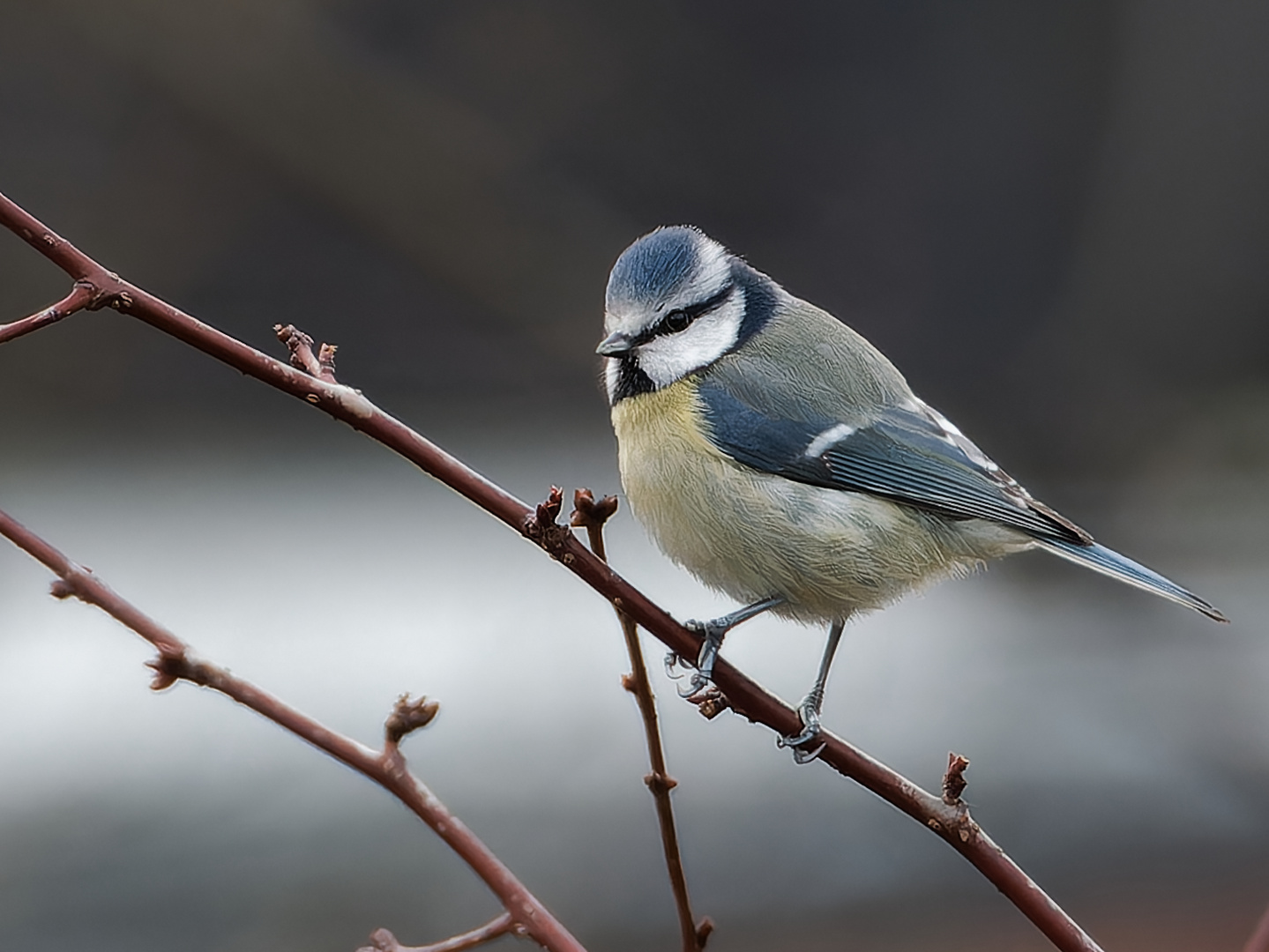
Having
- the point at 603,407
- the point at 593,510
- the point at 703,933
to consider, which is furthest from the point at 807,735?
the point at 603,407

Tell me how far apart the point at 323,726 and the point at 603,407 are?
2112 mm

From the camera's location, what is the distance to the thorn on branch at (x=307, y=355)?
84cm

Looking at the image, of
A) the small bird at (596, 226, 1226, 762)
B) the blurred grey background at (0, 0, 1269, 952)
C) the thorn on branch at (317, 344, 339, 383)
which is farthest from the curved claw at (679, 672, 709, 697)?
the blurred grey background at (0, 0, 1269, 952)

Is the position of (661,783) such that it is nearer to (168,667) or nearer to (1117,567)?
(168,667)

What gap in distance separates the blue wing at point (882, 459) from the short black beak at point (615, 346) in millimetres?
106

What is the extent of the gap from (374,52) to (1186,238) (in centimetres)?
174

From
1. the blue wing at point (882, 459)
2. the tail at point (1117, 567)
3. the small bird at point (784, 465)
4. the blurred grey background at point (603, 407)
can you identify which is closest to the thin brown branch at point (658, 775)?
the small bird at point (784, 465)

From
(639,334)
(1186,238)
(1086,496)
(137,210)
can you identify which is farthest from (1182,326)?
(137,210)

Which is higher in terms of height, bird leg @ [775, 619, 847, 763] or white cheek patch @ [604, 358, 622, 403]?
white cheek patch @ [604, 358, 622, 403]

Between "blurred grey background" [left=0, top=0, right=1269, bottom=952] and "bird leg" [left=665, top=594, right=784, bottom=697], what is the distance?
98 centimetres

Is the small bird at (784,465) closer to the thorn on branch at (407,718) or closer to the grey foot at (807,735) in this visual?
the grey foot at (807,735)

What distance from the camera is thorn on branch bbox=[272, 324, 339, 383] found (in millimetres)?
843

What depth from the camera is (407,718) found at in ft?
2.61

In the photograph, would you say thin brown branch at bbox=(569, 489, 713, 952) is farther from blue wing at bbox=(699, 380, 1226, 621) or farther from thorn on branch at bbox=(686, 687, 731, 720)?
blue wing at bbox=(699, 380, 1226, 621)
